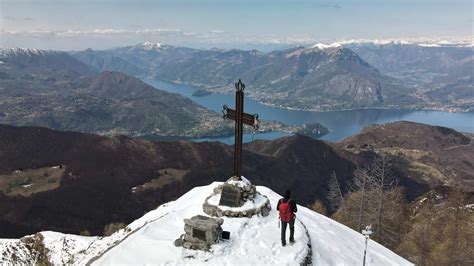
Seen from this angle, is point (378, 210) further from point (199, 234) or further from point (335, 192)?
point (335, 192)

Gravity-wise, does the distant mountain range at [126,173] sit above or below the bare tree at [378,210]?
below

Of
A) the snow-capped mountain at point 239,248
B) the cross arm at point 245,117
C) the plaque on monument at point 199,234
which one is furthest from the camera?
the cross arm at point 245,117

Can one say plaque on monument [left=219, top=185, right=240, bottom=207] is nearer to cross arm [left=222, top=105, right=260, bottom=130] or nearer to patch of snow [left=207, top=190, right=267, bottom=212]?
patch of snow [left=207, top=190, right=267, bottom=212]

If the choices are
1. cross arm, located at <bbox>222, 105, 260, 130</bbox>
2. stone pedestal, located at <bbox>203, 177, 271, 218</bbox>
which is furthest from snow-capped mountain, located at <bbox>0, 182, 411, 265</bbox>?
cross arm, located at <bbox>222, 105, 260, 130</bbox>

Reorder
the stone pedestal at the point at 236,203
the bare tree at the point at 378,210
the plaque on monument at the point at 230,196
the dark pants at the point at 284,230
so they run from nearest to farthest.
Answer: the dark pants at the point at 284,230 → the stone pedestal at the point at 236,203 → the plaque on monument at the point at 230,196 → the bare tree at the point at 378,210

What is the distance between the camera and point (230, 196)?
27375 mm

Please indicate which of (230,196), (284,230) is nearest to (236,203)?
(230,196)

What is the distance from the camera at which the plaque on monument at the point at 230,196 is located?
27062 mm

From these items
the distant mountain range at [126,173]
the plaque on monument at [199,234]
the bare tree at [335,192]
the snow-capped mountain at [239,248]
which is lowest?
the distant mountain range at [126,173]

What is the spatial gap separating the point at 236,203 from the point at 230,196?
0.69m

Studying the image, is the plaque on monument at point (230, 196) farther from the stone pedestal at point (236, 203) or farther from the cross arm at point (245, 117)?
the cross arm at point (245, 117)

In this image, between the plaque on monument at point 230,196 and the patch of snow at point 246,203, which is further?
the plaque on monument at point 230,196

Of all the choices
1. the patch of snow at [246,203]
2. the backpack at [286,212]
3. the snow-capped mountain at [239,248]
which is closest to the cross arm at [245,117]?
the patch of snow at [246,203]

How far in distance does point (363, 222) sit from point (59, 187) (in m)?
99.1
